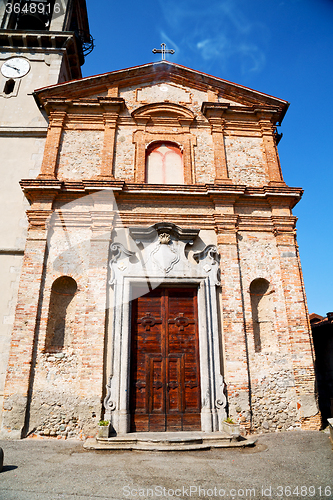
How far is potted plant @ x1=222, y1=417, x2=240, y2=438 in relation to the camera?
6839 mm

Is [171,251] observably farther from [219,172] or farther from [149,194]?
[219,172]

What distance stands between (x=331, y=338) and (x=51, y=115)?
11.4 m

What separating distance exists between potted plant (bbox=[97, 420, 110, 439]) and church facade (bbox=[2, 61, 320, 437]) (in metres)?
0.43

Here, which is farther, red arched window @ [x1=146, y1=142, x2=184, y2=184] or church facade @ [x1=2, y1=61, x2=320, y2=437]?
red arched window @ [x1=146, y1=142, x2=184, y2=184]

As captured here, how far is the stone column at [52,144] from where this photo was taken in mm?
9527

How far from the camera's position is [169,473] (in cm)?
505

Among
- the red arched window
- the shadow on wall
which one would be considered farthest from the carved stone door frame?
the shadow on wall

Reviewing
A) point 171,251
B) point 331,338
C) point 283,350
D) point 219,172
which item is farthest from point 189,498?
point 331,338

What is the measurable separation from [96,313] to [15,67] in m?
9.67

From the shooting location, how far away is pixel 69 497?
4.14m

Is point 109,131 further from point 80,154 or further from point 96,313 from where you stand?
point 96,313

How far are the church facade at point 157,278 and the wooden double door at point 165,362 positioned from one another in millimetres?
25

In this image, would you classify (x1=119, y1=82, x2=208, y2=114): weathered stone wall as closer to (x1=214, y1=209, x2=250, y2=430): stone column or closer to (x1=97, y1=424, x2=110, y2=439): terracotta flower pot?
(x1=214, y1=209, x2=250, y2=430): stone column

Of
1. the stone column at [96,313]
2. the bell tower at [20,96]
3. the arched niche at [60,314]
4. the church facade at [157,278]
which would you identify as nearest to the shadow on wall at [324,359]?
the church facade at [157,278]
